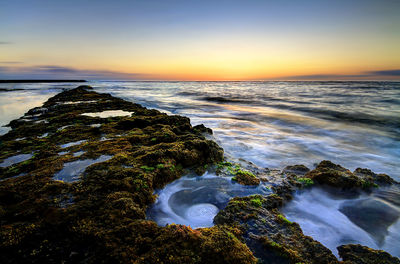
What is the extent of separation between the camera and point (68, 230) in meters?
2.40

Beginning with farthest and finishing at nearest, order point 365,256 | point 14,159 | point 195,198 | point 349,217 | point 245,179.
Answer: point 14,159 → point 245,179 → point 195,198 → point 349,217 → point 365,256

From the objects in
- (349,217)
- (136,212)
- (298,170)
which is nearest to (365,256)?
(349,217)

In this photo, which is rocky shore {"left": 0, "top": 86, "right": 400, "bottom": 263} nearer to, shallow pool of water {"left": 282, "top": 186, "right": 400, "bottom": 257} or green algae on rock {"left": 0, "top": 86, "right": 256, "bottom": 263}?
green algae on rock {"left": 0, "top": 86, "right": 256, "bottom": 263}

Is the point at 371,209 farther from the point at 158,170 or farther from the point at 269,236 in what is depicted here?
the point at 158,170

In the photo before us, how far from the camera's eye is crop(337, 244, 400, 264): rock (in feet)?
8.21

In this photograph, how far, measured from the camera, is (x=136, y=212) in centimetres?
286

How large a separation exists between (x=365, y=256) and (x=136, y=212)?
3212 millimetres

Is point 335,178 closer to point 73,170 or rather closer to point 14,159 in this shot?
point 73,170

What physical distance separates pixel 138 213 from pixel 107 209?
0.44 metres

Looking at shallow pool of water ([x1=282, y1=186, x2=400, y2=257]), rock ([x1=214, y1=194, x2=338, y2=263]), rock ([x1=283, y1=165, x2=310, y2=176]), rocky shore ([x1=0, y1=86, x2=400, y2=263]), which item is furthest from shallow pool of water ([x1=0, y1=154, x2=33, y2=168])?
rock ([x1=283, y1=165, x2=310, y2=176])

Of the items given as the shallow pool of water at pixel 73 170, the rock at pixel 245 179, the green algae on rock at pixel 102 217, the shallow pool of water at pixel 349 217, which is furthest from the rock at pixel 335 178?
the shallow pool of water at pixel 73 170

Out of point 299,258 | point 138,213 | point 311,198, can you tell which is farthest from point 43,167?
point 311,198

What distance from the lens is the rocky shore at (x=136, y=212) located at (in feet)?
7.26

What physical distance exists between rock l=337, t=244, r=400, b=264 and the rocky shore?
0.01 metres
